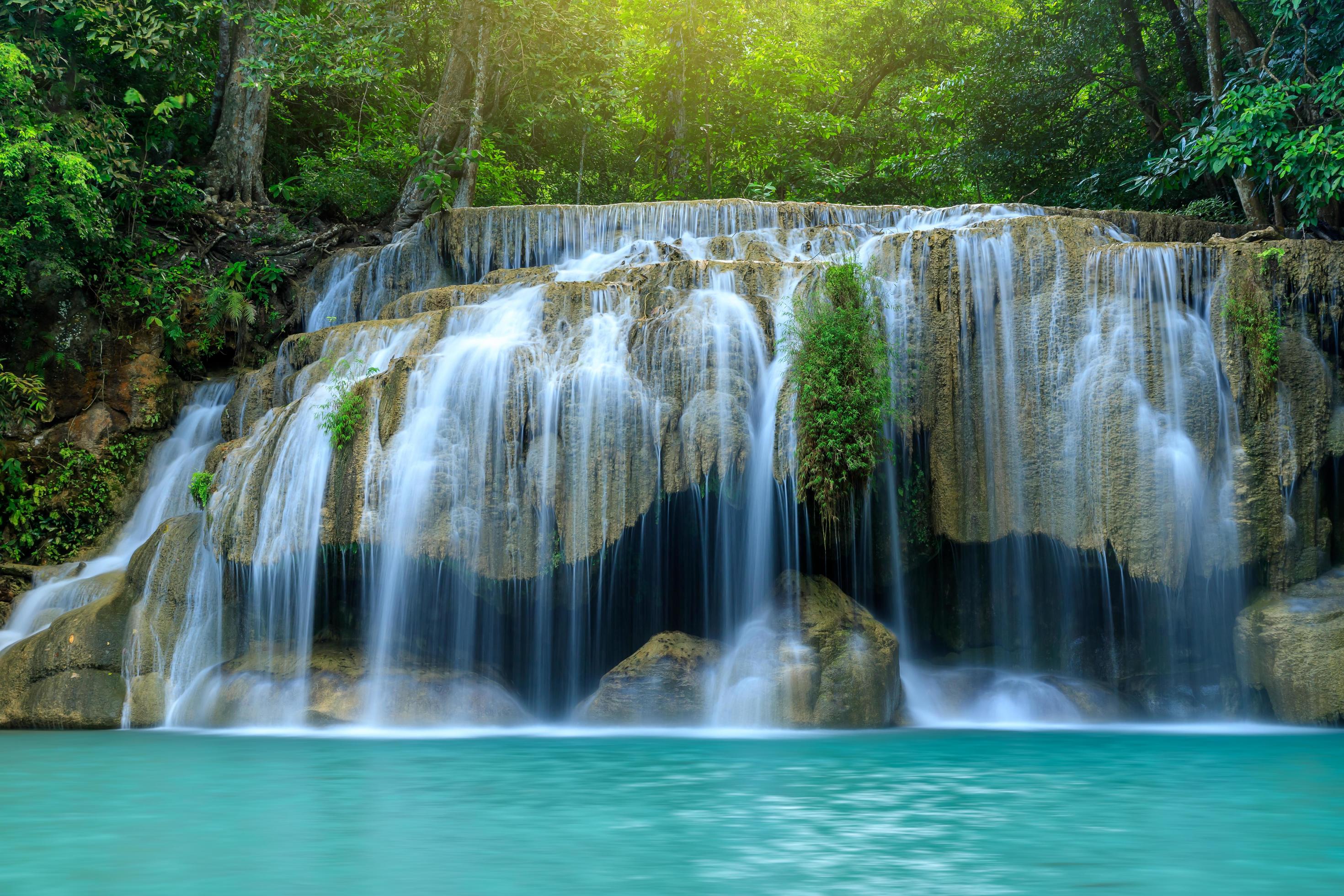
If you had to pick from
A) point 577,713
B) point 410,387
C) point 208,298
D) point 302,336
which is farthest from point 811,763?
point 208,298

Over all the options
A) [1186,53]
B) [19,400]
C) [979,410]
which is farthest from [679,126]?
[979,410]

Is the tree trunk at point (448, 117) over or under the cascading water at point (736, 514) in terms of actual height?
over

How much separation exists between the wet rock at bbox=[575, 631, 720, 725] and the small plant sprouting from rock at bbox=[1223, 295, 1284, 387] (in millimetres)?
5836

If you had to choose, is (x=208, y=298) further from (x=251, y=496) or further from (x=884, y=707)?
(x=884, y=707)

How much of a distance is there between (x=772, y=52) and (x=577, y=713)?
772 inches

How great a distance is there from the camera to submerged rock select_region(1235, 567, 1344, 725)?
27.2ft

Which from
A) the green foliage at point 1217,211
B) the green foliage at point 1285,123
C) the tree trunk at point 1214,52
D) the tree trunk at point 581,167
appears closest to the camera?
the green foliage at point 1285,123

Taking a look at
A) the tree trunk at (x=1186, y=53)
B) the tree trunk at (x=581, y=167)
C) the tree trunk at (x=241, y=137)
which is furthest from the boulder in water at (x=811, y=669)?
the tree trunk at (x=1186, y=53)

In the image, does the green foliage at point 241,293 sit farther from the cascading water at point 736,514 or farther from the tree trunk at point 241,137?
the cascading water at point 736,514

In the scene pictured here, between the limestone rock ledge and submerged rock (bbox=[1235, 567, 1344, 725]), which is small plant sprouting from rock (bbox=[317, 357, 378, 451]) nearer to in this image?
the limestone rock ledge

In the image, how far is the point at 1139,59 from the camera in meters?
18.4

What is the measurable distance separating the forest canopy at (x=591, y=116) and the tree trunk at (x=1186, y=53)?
0.14 ft

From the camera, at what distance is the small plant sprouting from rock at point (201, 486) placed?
10.3 meters

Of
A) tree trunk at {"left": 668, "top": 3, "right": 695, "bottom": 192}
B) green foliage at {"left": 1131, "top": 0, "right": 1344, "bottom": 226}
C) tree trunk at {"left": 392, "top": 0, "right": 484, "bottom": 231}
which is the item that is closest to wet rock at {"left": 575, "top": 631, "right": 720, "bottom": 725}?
green foliage at {"left": 1131, "top": 0, "right": 1344, "bottom": 226}
